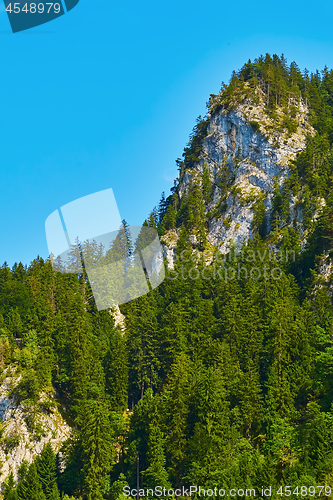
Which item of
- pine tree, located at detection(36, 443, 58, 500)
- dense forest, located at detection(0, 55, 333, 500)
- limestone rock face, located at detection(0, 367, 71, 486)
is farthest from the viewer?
limestone rock face, located at detection(0, 367, 71, 486)

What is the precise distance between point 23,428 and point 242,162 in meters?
65.5

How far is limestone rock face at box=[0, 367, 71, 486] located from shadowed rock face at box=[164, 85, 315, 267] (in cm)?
3916

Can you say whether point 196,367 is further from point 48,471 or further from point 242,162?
point 242,162

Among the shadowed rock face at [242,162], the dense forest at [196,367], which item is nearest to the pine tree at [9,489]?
the dense forest at [196,367]

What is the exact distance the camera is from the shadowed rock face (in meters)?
84.2

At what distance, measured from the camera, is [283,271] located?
62.0 metres

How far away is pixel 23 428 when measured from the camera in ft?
153

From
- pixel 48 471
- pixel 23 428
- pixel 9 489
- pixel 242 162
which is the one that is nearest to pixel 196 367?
pixel 48 471

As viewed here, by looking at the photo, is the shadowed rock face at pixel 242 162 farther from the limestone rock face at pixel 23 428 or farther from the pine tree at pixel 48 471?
the pine tree at pixel 48 471

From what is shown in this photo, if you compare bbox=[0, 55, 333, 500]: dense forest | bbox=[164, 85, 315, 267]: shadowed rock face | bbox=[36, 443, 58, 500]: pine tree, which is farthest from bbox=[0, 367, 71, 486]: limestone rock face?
bbox=[164, 85, 315, 267]: shadowed rock face

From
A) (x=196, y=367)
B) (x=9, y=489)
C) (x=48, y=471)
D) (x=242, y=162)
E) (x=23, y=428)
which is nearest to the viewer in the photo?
(x=9, y=489)

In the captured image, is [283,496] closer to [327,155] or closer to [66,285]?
[66,285]

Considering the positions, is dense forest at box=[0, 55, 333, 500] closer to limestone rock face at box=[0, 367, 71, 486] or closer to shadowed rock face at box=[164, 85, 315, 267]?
limestone rock face at box=[0, 367, 71, 486]

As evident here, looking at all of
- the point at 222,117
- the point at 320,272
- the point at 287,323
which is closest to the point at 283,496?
the point at 287,323
